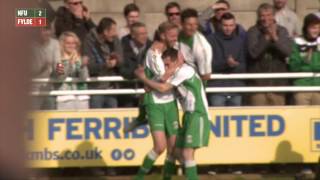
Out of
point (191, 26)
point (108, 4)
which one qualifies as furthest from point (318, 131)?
point (108, 4)

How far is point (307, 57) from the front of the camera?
1070 cm

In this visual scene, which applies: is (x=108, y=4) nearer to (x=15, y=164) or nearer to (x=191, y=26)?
(x=191, y=26)

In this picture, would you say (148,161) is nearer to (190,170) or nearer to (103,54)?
(190,170)

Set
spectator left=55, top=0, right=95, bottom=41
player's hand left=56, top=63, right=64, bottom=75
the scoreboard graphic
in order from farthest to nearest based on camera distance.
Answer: spectator left=55, top=0, right=95, bottom=41
player's hand left=56, top=63, right=64, bottom=75
the scoreboard graphic

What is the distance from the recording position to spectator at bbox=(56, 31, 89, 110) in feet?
34.1

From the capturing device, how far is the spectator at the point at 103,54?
10.4m

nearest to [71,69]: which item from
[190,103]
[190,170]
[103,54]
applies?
[103,54]

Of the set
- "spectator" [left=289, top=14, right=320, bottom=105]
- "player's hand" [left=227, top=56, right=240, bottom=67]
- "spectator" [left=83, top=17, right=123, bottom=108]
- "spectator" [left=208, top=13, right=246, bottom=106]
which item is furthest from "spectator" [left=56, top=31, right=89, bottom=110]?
"spectator" [left=289, top=14, right=320, bottom=105]

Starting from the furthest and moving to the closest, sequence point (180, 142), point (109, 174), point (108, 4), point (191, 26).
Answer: point (108, 4)
point (109, 174)
point (191, 26)
point (180, 142)

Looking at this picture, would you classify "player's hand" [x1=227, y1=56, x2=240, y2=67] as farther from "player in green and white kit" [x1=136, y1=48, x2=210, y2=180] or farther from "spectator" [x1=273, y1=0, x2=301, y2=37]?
"player in green and white kit" [x1=136, y1=48, x2=210, y2=180]

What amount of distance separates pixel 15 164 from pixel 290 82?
9.89 meters

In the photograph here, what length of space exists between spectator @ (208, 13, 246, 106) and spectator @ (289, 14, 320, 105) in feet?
2.32

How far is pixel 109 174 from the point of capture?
1073 cm

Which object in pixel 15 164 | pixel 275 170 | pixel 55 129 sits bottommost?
pixel 275 170
